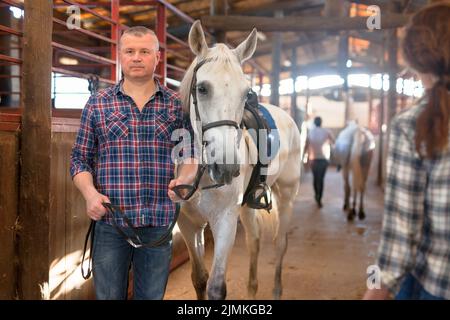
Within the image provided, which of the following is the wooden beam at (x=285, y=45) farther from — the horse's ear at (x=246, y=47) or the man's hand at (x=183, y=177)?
the man's hand at (x=183, y=177)

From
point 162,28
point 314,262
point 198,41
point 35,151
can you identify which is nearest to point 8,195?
point 35,151

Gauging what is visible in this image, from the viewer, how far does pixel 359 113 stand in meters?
21.6

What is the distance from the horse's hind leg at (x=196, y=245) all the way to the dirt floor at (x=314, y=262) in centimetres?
76

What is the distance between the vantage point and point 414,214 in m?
0.95

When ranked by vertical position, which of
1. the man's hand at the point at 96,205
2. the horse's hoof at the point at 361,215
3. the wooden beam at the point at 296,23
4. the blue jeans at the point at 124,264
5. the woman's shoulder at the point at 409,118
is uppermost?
the wooden beam at the point at 296,23

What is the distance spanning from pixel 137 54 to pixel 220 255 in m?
1.06

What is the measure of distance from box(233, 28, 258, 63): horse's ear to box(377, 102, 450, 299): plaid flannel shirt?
1.19 meters

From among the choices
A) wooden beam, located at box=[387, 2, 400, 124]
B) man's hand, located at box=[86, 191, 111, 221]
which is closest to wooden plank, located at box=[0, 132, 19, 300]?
man's hand, located at box=[86, 191, 111, 221]

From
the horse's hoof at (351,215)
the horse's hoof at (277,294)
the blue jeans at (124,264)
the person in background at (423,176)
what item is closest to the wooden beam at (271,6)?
the horse's hoof at (351,215)

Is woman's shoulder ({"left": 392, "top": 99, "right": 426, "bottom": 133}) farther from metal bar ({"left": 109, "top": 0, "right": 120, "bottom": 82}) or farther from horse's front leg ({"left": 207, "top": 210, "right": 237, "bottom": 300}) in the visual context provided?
metal bar ({"left": 109, "top": 0, "right": 120, "bottom": 82})

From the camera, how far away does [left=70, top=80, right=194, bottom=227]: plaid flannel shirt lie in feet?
5.17

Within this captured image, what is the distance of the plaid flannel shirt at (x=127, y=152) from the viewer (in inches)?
62.1

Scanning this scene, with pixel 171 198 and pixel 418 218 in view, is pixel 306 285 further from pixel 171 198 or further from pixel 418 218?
pixel 418 218
